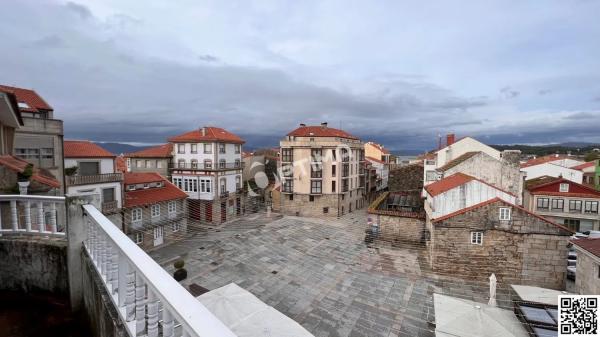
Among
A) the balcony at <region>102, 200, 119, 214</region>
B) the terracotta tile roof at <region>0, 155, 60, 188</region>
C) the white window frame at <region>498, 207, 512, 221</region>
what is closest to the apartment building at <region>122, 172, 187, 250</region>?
the balcony at <region>102, 200, 119, 214</region>

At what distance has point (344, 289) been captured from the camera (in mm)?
15273

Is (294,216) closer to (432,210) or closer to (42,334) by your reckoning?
(432,210)

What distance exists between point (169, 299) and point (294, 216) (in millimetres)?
31296

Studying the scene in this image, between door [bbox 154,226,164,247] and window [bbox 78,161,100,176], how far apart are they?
693 centimetres

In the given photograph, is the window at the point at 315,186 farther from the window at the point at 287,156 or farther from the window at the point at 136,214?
the window at the point at 136,214

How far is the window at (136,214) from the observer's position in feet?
71.8

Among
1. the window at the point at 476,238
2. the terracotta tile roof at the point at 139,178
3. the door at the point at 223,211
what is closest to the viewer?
the window at the point at 476,238

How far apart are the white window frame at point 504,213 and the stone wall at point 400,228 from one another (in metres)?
6.07

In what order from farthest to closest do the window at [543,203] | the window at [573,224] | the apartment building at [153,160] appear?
the apartment building at [153,160], the window at [543,203], the window at [573,224]

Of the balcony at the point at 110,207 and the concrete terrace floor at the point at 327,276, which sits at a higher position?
the balcony at the point at 110,207

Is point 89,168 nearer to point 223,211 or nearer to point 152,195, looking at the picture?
point 152,195

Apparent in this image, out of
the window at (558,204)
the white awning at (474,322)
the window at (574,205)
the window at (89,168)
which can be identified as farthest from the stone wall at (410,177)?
the window at (89,168)

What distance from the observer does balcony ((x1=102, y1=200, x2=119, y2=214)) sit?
19.9 meters

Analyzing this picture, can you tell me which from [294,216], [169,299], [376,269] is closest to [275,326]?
[169,299]
